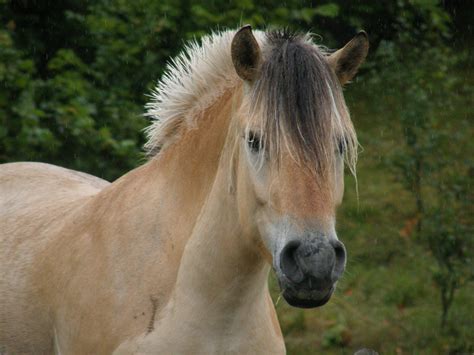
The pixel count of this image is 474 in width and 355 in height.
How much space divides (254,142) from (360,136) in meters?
5.52

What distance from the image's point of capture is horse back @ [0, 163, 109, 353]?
4.08 meters

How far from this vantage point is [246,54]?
10.6 feet

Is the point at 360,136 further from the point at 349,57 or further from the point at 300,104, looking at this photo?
the point at 300,104

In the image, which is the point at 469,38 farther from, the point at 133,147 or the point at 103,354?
the point at 103,354

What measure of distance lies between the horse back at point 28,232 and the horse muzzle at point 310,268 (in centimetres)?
153

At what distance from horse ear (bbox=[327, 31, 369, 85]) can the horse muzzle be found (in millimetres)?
765

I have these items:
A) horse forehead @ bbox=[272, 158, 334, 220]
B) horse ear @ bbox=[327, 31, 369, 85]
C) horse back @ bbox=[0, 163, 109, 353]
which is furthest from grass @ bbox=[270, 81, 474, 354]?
horse forehead @ bbox=[272, 158, 334, 220]

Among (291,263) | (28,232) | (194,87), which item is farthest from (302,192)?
(28,232)

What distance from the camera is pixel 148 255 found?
140 inches

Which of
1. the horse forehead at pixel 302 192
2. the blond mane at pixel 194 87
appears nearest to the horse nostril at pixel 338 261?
the horse forehead at pixel 302 192

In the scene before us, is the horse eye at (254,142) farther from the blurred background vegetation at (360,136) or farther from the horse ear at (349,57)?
the blurred background vegetation at (360,136)

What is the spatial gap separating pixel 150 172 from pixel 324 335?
2.94 metres

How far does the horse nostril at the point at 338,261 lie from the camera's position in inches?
112

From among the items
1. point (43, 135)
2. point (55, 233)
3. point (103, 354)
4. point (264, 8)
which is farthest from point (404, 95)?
point (103, 354)
